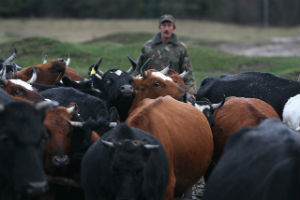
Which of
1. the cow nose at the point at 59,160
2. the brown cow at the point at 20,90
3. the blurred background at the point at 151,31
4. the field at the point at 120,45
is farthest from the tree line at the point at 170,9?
the cow nose at the point at 59,160

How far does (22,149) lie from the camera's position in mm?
5215

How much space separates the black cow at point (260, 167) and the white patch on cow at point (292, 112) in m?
2.34

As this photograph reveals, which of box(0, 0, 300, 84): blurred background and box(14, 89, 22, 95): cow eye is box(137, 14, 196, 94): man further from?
box(0, 0, 300, 84): blurred background

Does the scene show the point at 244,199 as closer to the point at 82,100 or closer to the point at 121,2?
the point at 82,100

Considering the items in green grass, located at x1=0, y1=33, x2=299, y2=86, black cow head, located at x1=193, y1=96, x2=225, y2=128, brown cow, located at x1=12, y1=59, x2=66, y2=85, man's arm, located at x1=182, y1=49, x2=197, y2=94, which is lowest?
green grass, located at x1=0, y1=33, x2=299, y2=86

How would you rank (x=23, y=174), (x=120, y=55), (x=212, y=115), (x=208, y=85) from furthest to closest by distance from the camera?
(x=120, y=55) < (x=208, y=85) < (x=212, y=115) < (x=23, y=174)

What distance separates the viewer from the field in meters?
20.8

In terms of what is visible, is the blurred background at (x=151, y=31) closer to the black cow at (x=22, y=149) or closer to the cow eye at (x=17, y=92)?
the cow eye at (x=17, y=92)

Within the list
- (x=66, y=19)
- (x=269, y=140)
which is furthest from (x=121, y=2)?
(x=269, y=140)

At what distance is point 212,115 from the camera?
29.6 feet

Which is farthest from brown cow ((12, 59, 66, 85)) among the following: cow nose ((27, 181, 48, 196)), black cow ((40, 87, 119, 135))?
cow nose ((27, 181, 48, 196))

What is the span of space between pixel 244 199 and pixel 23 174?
2181 mm

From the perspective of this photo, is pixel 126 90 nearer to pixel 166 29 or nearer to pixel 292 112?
pixel 292 112

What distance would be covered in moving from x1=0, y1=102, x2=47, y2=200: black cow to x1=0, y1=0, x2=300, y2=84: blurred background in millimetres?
12769
